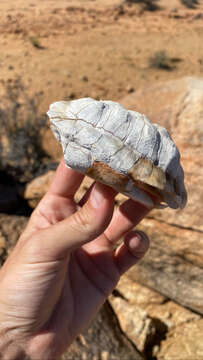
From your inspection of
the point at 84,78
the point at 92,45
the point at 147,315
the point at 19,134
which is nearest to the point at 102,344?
the point at 147,315

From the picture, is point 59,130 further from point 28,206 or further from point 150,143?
point 28,206

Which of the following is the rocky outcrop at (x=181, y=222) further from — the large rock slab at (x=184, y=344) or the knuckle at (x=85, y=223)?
Result: the knuckle at (x=85, y=223)

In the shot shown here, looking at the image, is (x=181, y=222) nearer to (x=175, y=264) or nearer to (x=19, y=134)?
(x=175, y=264)

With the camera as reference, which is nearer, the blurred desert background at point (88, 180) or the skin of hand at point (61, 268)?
the skin of hand at point (61, 268)

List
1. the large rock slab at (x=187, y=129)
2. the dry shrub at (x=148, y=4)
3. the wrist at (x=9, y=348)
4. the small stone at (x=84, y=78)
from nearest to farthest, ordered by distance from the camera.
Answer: the wrist at (x=9, y=348) → the large rock slab at (x=187, y=129) → the small stone at (x=84, y=78) → the dry shrub at (x=148, y=4)

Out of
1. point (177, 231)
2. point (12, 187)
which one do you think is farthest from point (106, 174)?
point (12, 187)

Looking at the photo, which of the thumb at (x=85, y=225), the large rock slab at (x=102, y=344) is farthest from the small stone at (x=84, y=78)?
the thumb at (x=85, y=225)

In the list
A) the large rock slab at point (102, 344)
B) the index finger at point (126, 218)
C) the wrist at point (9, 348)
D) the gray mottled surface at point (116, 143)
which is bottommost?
the large rock slab at point (102, 344)
